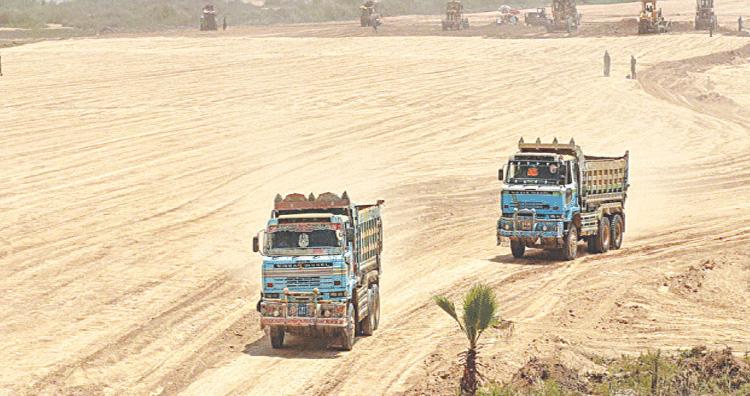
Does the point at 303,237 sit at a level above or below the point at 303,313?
above

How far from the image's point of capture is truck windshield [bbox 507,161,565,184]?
27.8 meters

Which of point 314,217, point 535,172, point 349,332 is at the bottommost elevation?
point 349,332

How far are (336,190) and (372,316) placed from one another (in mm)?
16961

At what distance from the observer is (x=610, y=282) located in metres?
26.1

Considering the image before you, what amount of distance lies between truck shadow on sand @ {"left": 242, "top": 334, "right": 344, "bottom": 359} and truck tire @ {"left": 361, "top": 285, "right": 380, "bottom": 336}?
0.85m

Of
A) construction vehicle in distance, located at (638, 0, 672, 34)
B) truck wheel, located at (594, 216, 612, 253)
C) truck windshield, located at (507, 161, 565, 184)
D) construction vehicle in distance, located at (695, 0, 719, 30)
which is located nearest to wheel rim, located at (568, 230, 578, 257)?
truck wheel, located at (594, 216, 612, 253)

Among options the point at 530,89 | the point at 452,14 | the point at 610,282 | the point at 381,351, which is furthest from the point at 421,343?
the point at 452,14

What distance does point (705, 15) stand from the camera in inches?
3541

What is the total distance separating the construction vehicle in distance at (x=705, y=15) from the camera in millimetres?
88812

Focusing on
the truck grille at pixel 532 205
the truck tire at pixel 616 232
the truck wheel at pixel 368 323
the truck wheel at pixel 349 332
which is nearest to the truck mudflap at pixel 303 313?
the truck wheel at pixel 349 332

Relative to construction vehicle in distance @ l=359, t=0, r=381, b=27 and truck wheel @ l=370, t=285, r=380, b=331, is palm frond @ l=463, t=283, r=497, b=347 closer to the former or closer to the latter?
truck wheel @ l=370, t=285, r=380, b=331

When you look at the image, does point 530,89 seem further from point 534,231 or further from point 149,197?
point 534,231

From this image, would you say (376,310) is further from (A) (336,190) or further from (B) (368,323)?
(A) (336,190)

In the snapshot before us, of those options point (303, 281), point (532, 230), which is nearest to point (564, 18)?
point (532, 230)
